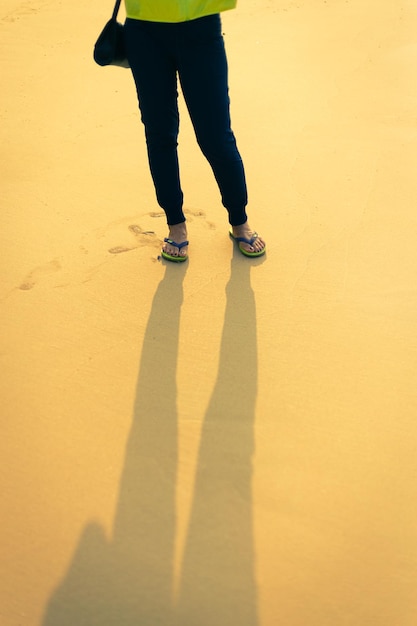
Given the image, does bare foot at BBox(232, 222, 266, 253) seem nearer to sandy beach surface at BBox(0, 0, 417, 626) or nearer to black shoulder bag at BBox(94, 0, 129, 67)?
sandy beach surface at BBox(0, 0, 417, 626)

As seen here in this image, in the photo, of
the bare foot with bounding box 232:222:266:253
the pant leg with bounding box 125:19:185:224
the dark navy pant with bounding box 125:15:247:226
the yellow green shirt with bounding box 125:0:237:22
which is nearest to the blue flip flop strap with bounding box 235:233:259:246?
A: the bare foot with bounding box 232:222:266:253

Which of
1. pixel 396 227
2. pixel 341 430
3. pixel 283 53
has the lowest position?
pixel 341 430

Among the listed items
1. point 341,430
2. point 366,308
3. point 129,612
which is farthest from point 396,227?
point 129,612

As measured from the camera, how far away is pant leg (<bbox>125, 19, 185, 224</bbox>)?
6.60ft

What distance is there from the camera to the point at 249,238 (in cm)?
246

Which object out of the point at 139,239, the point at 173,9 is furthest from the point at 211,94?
the point at 139,239

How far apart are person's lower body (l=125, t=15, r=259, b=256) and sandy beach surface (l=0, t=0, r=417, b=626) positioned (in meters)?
0.30

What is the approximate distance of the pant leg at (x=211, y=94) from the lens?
199 centimetres

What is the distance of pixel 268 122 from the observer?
10.7ft

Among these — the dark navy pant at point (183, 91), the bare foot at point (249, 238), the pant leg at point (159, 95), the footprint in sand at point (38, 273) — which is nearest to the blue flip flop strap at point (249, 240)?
the bare foot at point (249, 238)

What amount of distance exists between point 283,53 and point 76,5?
5.84ft

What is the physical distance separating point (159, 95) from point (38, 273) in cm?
82

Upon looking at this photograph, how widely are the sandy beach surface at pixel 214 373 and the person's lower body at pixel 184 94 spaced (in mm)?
296

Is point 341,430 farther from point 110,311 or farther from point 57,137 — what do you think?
point 57,137
